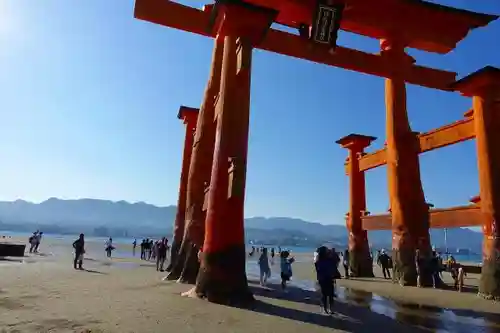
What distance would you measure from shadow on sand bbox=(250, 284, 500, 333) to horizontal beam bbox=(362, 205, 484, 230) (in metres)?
4.71

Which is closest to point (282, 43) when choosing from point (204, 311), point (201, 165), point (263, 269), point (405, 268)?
point (201, 165)

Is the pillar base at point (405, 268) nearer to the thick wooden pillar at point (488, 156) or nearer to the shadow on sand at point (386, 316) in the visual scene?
the thick wooden pillar at point (488, 156)

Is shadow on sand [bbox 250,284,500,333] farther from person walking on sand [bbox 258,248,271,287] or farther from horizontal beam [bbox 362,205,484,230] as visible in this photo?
horizontal beam [bbox 362,205,484,230]

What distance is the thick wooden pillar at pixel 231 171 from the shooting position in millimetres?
8711

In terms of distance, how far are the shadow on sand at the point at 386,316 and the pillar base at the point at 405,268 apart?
13.6ft

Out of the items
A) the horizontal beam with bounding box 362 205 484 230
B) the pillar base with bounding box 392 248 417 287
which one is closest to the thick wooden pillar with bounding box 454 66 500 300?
A: the horizontal beam with bounding box 362 205 484 230

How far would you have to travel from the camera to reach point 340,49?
14789 mm

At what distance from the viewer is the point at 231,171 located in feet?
29.9

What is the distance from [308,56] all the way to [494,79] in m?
6.15

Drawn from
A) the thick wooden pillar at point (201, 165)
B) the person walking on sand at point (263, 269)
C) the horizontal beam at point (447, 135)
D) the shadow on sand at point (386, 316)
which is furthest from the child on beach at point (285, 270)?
the horizontal beam at point (447, 135)

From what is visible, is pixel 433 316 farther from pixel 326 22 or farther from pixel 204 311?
pixel 326 22

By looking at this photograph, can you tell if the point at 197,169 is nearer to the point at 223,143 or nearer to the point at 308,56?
the point at 223,143

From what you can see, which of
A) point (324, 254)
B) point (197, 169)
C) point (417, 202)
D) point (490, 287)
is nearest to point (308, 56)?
point (197, 169)

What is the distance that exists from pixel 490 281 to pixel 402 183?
4.67m
